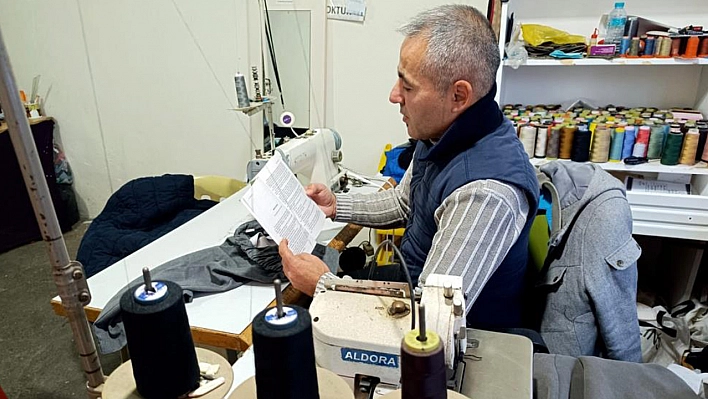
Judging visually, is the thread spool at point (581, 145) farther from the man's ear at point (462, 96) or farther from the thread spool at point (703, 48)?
the man's ear at point (462, 96)

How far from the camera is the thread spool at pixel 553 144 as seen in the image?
81.1 inches

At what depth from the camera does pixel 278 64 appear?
242 cm

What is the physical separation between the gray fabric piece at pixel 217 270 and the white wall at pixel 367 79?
1.29 metres

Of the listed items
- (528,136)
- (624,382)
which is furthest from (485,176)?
(528,136)

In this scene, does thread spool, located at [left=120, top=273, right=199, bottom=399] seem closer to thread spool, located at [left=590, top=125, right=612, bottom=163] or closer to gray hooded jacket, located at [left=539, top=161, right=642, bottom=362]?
gray hooded jacket, located at [left=539, top=161, right=642, bottom=362]

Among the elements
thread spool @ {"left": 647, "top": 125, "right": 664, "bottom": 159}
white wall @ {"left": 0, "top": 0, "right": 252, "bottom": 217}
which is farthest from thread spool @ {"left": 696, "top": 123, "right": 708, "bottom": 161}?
white wall @ {"left": 0, "top": 0, "right": 252, "bottom": 217}

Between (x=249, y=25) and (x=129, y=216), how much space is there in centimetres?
109

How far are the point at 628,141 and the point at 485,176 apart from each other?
1261 millimetres

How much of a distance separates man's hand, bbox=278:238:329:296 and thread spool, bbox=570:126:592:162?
138 cm

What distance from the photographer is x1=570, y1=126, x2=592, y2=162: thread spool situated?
6.64ft

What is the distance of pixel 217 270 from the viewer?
123 centimetres

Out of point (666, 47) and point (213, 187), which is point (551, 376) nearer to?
point (666, 47)

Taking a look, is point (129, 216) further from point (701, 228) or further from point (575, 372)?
point (701, 228)

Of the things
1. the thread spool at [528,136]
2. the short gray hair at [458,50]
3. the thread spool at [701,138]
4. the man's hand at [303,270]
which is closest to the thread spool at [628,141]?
the thread spool at [701,138]
